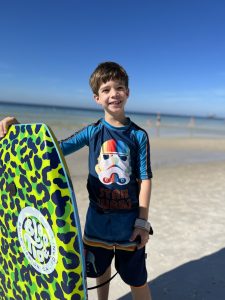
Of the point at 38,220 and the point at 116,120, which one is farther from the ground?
the point at 116,120

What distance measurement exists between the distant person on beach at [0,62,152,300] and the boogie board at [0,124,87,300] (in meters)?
0.29

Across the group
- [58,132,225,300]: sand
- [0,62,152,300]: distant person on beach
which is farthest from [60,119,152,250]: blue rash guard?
[58,132,225,300]: sand

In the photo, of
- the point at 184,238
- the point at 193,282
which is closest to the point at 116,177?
the point at 193,282

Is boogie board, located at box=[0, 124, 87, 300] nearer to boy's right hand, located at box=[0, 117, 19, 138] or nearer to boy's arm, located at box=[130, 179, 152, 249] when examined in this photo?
boy's right hand, located at box=[0, 117, 19, 138]

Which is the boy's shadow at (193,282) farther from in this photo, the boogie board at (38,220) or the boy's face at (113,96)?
the boy's face at (113,96)

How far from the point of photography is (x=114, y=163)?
2.15m

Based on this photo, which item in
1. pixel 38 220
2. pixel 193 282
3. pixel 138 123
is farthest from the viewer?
pixel 138 123

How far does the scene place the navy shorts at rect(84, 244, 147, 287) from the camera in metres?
2.23

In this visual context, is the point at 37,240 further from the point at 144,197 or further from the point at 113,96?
the point at 113,96

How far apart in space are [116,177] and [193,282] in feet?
5.49

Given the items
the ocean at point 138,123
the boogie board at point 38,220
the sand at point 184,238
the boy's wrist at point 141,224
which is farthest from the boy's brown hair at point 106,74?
the ocean at point 138,123

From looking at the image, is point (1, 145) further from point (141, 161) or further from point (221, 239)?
point (221, 239)

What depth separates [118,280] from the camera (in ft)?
10.6

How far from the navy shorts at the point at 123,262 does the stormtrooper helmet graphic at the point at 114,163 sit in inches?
18.0
